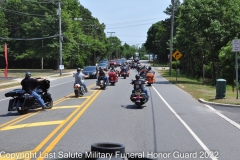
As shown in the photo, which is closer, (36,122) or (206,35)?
(36,122)

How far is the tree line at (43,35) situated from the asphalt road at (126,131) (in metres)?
41.0

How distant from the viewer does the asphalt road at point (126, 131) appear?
29.5 ft

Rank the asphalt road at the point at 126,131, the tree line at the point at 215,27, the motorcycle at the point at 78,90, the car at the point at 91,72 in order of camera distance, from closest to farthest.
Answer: the asphalt road at the point at 126,131 < the motorcycle at the point at 78,90 < the tree line at the point at 215,27 < the car at the point at 91,72

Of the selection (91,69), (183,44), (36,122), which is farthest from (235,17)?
(36,122)

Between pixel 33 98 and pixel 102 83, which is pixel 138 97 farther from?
pixel 102 83

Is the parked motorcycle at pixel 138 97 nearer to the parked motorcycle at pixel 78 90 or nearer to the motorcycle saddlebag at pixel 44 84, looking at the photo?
the motorcycle saddlebag at pixel 44 84

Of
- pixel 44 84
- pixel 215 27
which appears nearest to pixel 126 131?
pixel 44 84

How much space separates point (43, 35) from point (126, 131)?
190ft

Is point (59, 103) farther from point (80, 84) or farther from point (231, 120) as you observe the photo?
point (231, 120)

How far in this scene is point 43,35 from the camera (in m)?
67.4

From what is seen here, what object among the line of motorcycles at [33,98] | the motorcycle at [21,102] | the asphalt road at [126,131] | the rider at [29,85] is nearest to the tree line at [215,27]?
the line of motorcycles at [33,98]

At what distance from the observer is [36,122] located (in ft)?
44.0

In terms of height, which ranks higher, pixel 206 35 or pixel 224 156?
pixel 206 35

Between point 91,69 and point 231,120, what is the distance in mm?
30877
